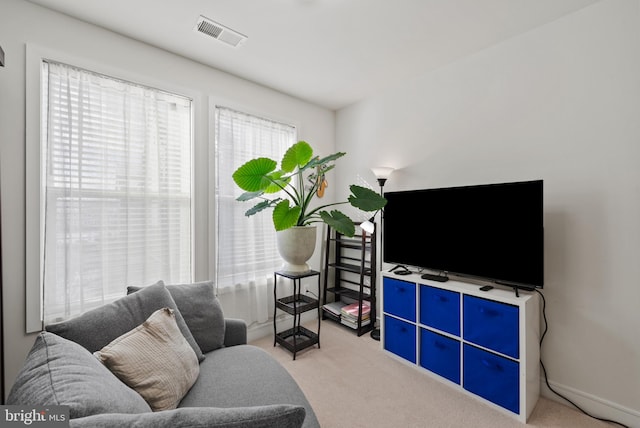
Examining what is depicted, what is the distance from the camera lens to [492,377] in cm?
194

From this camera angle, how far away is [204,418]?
587 millimetres

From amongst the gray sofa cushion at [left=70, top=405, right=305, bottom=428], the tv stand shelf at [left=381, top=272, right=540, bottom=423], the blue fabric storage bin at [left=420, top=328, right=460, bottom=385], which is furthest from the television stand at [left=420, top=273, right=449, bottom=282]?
the gray sofa cushion at [left=70, top=405, right=305, bottom=428]

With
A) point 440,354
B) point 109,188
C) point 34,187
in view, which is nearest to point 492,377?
point 440,354

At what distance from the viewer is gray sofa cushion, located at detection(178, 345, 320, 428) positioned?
1.28 meters

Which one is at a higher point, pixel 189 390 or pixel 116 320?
pixel 116 320

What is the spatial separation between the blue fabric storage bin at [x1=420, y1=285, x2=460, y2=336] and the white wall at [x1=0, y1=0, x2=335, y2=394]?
189cm

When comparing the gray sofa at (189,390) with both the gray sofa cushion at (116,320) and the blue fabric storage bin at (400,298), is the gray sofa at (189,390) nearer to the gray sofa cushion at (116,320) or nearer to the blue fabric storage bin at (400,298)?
the gray sofa cushion at (116,320)

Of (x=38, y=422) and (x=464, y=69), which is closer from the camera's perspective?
(x=38, y=422)

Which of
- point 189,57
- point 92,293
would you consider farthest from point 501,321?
point 189,57

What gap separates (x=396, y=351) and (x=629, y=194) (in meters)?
1.97

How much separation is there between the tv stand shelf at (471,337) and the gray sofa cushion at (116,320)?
5.45 feet

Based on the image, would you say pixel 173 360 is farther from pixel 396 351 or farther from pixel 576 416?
pixel 576 416

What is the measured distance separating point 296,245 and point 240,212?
29.1 inches

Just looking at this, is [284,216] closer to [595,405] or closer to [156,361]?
[156,361]
